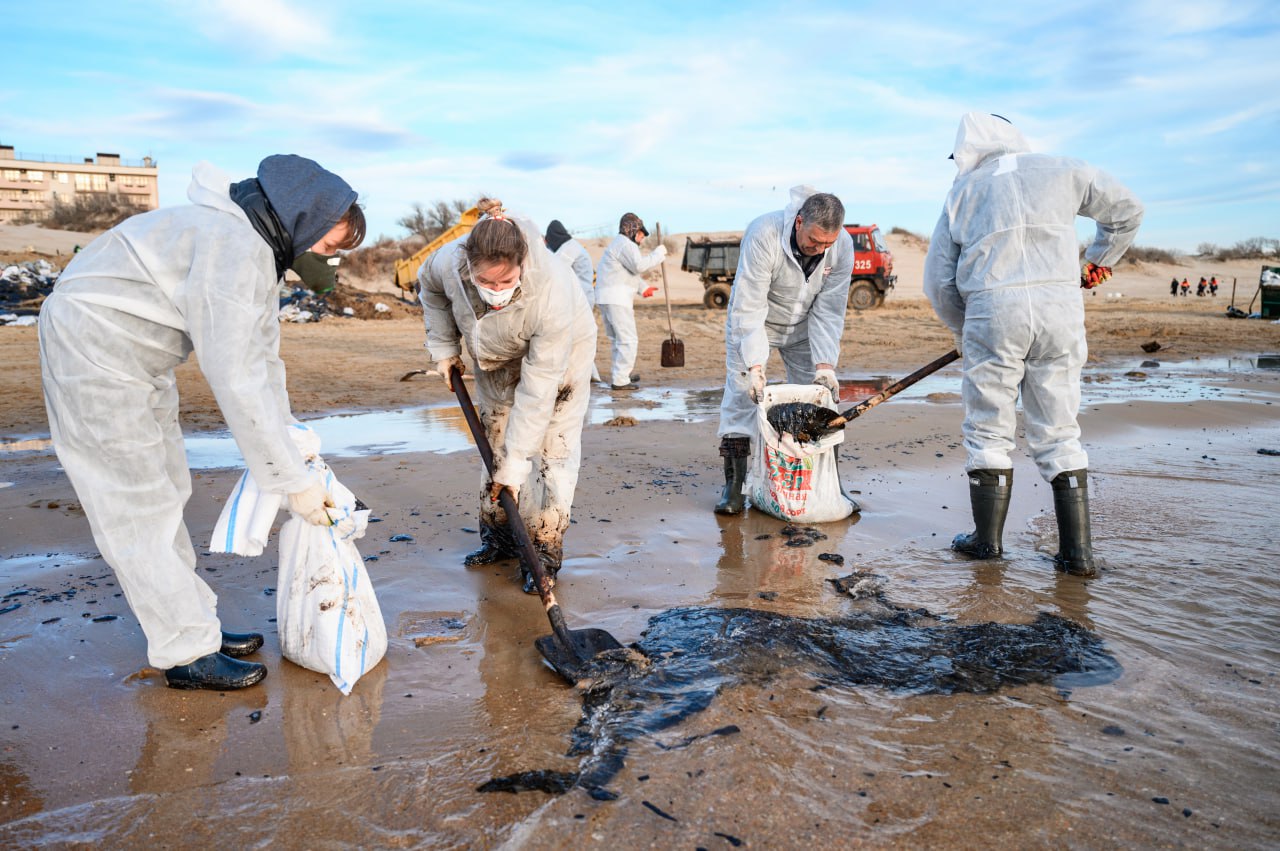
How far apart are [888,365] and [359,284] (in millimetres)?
17681

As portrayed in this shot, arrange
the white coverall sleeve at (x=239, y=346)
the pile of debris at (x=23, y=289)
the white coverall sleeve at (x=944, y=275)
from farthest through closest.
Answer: the pile of debris at (x=23, y=289) → the white coverall sleeve at (x=944, y=275) → the white coverall sleeve at (x=239, y=346)

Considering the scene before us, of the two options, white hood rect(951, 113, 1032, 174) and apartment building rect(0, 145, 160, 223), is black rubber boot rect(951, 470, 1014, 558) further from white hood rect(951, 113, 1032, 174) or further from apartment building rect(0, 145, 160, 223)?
apartment building rect(0, 145, 160, 223)

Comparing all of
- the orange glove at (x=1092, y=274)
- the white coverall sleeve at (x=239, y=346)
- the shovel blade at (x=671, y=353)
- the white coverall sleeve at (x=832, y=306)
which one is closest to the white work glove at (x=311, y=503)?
the white coverall sleeve at (x=239, y=346)

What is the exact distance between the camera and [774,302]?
5.03m

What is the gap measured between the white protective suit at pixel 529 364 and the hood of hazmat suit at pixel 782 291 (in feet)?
4.15

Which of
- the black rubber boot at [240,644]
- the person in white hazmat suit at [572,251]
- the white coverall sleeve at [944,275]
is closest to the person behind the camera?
the black rubber boot at [240,644]

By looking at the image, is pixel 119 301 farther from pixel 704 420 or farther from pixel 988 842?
pixel 704 420

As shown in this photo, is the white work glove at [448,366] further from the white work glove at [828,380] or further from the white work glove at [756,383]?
the white work glove at [828,380]

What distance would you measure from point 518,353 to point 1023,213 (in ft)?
7.40

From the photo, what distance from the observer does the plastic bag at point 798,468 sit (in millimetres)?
4613

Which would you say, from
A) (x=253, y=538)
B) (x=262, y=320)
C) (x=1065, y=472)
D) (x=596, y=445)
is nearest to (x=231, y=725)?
(x=253, y=538)

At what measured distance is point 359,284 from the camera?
83.1ft

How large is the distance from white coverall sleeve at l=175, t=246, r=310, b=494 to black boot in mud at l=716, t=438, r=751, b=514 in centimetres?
285

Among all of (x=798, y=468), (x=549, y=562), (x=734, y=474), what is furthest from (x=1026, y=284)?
(x=549, y=562)
